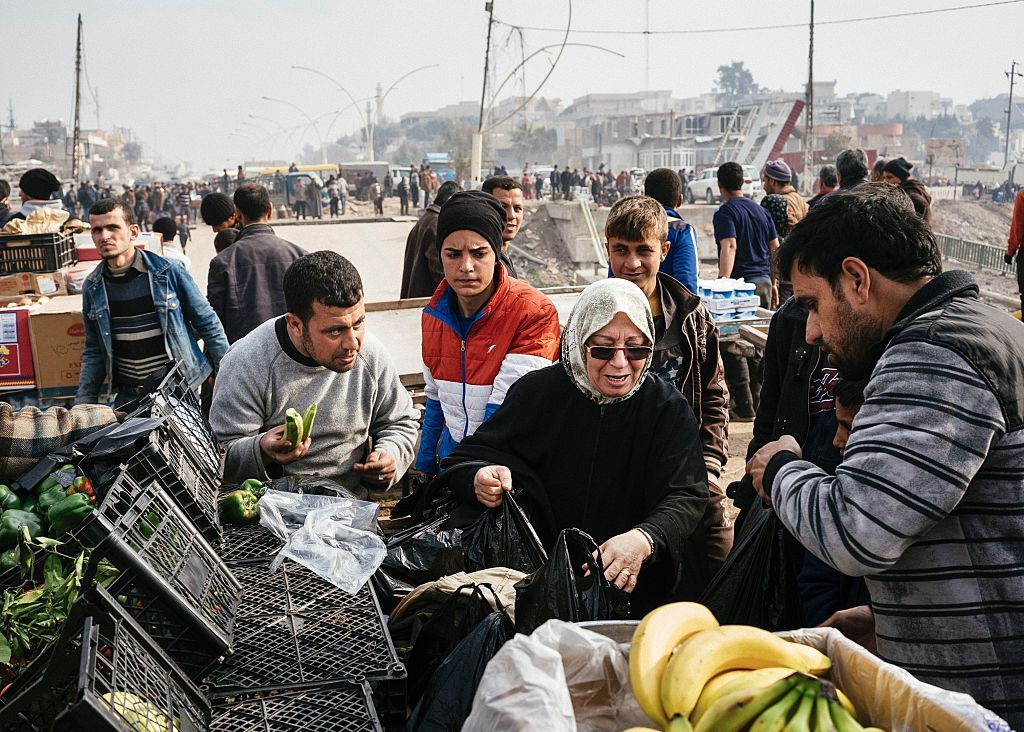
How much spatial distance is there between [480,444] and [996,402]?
1659 millimetres

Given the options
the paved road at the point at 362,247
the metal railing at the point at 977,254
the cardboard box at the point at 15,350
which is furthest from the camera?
the metal railing at the point at 977,254

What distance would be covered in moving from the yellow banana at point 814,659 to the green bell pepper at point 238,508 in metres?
1.82

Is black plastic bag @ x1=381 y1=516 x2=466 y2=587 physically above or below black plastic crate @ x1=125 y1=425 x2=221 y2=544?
below

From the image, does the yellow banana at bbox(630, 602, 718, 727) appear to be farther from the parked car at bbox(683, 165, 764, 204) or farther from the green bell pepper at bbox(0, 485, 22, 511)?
the parked car at bbox(683, 165, 764, 204)

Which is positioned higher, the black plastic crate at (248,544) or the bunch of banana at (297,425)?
the bunch of banana at (297,425)

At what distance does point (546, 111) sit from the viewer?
604 feet

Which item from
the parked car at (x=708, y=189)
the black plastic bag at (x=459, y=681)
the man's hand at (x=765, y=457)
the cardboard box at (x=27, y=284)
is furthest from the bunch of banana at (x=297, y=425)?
the parked car at (x=708, y=189)

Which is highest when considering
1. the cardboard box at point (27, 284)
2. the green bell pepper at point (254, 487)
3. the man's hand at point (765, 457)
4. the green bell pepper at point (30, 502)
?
the cardboard box at point (27, 284)

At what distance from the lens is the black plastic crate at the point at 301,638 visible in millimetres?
2068

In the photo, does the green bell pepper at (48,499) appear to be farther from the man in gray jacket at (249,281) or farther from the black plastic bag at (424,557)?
the man in gray jacket at (249,281)

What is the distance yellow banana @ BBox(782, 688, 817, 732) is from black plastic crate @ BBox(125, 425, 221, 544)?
67.1 inches

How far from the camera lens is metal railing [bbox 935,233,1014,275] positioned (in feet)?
99.7

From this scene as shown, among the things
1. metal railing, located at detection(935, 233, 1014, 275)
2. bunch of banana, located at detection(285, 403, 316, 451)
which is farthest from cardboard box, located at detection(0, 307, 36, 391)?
metal railing, located at detection(935, 233, 1014, 275)

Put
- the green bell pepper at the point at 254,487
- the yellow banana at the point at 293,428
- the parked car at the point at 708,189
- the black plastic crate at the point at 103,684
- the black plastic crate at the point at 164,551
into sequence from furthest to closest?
the parked car at the point at 708,189, the yellow banana at the point at 293,428, the green bell pepper at the point at 254,487, the black plastic crate at the point at 164,551, the black plastic crate at the point at 103,684
